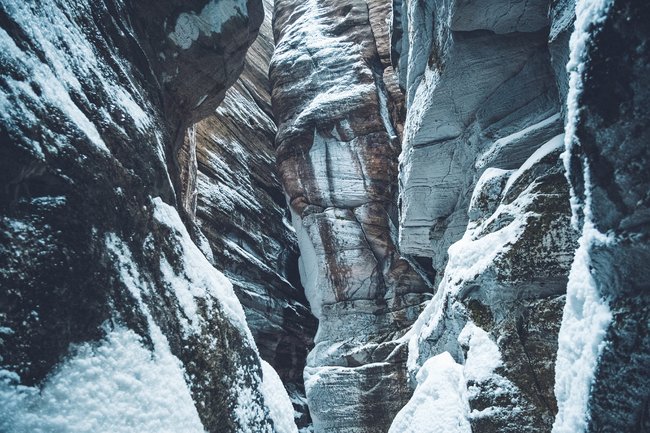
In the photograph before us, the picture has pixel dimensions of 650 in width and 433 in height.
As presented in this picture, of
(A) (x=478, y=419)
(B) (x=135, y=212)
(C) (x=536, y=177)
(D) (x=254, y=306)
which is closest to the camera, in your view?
(B) (x=135, y=212)

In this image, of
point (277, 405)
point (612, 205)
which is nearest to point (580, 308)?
point (612, 205)

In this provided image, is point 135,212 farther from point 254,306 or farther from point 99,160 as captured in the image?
point 254,306

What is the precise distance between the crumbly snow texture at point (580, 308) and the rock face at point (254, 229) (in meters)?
11.4

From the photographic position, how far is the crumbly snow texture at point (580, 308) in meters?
2.57

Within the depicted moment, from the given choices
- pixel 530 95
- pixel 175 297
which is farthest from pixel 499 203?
pixel 175 297

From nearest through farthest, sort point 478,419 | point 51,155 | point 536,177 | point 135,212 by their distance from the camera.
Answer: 1. point 51,155
2. point 135,212
3. point 478,419
4. point 536,177

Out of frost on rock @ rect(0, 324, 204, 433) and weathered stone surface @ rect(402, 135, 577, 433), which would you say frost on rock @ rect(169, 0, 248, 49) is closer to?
frost on rock @ rect(0, 324, 204, 433)

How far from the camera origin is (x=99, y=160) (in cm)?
316

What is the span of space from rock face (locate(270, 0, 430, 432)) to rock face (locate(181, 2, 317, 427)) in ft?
3.73

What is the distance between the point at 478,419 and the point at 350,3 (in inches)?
732

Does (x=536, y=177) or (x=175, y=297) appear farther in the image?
(x=536, y=177)

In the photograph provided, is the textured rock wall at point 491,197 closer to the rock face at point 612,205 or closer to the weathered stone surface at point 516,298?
the weathered stone surface at point 516,298

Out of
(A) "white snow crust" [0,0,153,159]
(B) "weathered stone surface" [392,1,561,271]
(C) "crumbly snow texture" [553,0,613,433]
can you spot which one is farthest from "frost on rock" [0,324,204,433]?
(B) "weathered stone surface" [392,1,561,271]

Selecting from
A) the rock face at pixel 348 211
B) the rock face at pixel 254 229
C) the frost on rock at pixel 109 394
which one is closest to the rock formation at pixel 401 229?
the frost on rock at pixel 109 394
